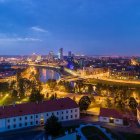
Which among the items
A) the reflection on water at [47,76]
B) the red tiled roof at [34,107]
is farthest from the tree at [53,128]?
the reflection on water at [47,76]

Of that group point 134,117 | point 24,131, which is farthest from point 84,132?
point 134,117

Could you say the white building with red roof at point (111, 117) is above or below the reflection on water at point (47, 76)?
below

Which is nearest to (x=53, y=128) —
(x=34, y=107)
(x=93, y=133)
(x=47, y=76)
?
(x=93, y=133)

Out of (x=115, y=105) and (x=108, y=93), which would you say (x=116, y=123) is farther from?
(x=108, y=93)

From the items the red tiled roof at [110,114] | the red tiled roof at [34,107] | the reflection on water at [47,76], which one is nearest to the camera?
the red tiled roof at [34,107]

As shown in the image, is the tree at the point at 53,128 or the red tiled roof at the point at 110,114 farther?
the red tiled roof at the point at 110,114

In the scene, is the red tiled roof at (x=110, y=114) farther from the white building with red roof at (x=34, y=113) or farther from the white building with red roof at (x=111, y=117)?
the white building with red roof at (x=34, y=113)

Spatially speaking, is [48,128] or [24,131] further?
[24,131]
